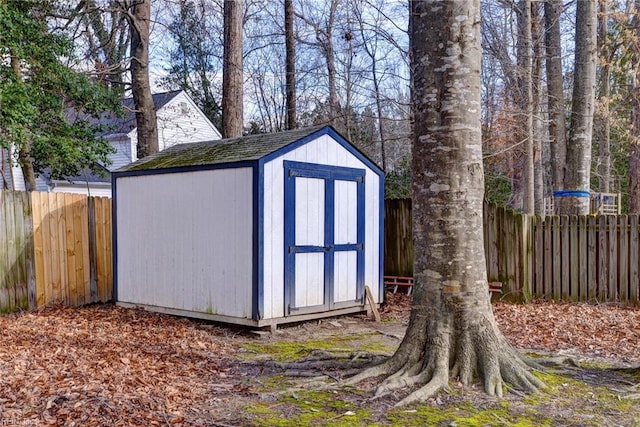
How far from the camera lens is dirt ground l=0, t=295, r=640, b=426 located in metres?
3.96

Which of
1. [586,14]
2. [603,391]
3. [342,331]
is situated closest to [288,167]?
[342,331]

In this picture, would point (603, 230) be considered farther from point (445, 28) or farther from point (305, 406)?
point (305, 406)

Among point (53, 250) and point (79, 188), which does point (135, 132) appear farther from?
point (53, 250)

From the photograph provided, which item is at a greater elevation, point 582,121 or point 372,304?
point 582,121

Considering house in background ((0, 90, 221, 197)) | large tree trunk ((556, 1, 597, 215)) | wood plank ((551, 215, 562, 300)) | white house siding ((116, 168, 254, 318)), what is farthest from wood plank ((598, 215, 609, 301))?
house in background ((0, 90, 221, 197))

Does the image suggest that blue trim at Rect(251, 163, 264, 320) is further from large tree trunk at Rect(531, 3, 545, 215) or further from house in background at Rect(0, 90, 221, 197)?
house in background at Rect(0, 90, 221, 197)

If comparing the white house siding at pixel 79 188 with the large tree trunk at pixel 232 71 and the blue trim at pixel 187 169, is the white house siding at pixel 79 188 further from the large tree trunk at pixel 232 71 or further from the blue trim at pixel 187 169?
the blue trim at pixel 187 169

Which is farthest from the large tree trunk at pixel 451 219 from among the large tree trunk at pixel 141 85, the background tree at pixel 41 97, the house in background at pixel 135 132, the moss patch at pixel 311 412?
the house in background at pixel 135 132

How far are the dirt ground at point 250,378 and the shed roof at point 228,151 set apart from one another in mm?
2211

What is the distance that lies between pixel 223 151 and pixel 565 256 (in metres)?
5.55

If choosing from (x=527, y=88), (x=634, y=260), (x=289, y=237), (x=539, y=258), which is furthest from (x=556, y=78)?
(x=289, y=237)

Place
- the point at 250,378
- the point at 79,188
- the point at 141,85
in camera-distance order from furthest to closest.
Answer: the point at 79,188, the point at 141,85, the point at 250,378

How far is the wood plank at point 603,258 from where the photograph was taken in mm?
8945

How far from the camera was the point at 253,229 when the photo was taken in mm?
7270
